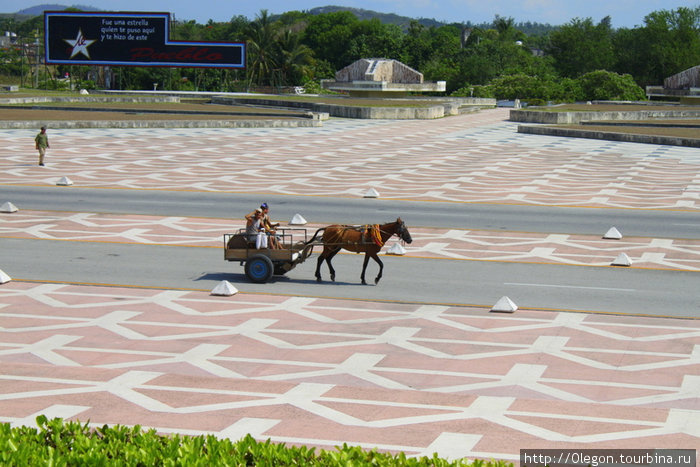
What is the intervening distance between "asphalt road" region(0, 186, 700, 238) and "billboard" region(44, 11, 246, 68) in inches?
2051

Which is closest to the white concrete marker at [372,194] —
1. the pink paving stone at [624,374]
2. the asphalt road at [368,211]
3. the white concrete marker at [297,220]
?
the asphalt road at [368,211]

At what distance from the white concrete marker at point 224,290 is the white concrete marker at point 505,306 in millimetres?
4586

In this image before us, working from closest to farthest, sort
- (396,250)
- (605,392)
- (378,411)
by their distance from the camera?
(378,411) < (605,392) < (396,250)

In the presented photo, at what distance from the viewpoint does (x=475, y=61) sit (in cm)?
11950

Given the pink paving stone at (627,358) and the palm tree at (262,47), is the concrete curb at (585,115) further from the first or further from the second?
the pink paving stone at (627,358)

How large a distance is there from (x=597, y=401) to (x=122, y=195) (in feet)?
68.9

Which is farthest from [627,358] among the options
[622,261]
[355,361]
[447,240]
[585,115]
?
[585,115]

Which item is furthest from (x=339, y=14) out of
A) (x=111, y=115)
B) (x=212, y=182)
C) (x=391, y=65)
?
(x=212, y=182)

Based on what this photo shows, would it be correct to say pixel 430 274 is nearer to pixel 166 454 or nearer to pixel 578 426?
pixel 578 426

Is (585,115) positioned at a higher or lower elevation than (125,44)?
lower

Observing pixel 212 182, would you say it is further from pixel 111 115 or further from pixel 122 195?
pixel 111 115

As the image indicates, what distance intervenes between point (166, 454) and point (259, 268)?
35.3 ft

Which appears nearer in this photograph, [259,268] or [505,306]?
[505,306]

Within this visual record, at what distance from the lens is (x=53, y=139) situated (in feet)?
163
